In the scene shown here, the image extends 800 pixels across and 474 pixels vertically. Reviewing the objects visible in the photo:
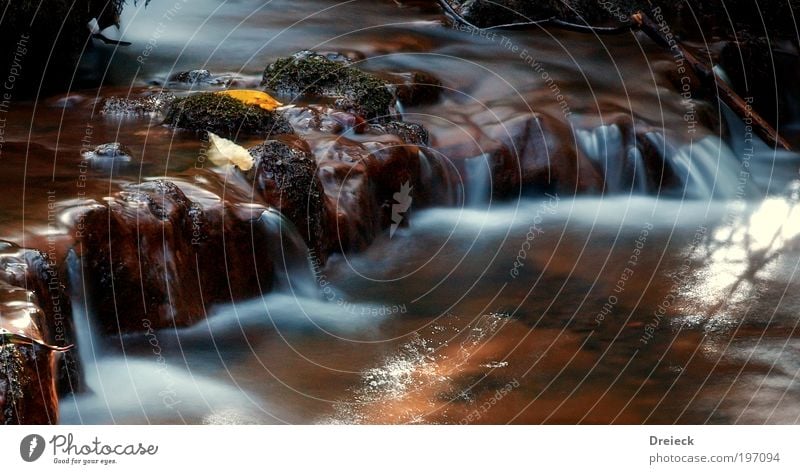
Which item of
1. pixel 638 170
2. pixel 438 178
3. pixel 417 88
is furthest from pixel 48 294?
pixel 638 170

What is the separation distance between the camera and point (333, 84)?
6.87 metres

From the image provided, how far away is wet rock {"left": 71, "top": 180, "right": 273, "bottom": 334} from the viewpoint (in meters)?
4.30

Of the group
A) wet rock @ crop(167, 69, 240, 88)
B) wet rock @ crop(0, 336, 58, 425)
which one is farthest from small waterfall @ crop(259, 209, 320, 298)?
wet rock @ crop(167, 69, 240, 88)

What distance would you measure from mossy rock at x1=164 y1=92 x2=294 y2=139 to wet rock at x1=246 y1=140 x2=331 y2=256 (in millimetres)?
368

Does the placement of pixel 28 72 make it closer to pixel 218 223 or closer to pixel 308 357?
pixel 218 223

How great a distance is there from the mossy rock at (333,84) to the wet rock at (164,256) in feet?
6.31

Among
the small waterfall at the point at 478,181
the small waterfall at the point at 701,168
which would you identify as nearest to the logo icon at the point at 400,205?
the small waterfall at the point at 478,181

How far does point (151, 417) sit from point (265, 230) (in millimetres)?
1357

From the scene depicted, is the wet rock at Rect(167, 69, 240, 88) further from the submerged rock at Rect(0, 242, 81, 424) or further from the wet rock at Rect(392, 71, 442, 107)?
the submerged rock at Rect(0, 242, 81, 424)

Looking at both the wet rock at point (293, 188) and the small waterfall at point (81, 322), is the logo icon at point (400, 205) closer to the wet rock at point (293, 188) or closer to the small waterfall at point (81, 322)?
the wet rock at point (293, 188)

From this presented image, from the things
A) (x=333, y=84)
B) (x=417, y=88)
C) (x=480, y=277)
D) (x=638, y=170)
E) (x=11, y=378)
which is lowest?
(x=480, y=277)

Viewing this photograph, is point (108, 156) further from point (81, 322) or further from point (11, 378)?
point (11, 378)
